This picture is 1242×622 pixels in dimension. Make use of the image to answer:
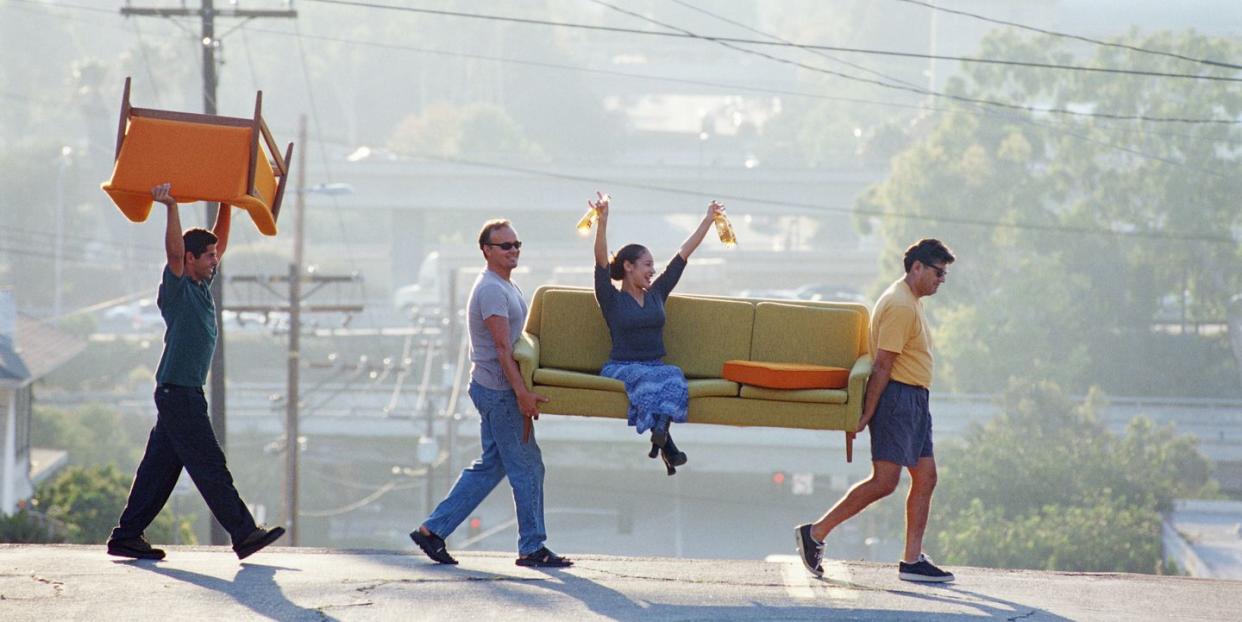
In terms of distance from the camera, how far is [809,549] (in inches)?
394

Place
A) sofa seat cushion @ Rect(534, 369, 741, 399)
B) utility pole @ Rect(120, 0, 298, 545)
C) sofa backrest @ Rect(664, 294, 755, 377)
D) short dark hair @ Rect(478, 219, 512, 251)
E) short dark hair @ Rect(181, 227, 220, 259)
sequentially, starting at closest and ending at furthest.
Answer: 1. short dark hair @ Rect(181, 227, 220, 259)
2. short dark hair @ Rect(478, 219, 512, 251)
3. sofa seat cushion @ Rect(534, 369, 741, 399)
4. sofa backrest @ Rect(664, 294, 755, 377)
5. utility pole @ Rect(120, 0, 298, 545)

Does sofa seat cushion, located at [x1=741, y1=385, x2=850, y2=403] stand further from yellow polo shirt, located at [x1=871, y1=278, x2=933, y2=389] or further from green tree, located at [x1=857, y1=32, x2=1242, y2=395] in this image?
green tree, located at [x1=857, y1=32, x2=1242, y2=395]

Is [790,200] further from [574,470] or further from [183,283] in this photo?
[183,283]

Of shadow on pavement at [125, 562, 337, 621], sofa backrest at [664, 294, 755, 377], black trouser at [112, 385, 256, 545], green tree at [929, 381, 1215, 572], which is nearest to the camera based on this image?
shadow on pavement at [125, 562, 337, 621]

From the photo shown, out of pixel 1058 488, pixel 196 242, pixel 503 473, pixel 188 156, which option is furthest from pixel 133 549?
pixel 1058 488

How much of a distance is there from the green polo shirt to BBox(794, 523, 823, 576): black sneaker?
3.51m

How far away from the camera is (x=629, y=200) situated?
84.0m

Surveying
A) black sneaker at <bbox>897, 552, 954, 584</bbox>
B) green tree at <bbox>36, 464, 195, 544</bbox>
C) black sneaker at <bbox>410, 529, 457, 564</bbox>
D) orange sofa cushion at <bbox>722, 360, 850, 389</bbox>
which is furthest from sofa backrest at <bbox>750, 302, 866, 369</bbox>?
green tree at <bbox>36, 464, 195, 544</bbox>

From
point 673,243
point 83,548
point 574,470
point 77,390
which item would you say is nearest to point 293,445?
point 83,548

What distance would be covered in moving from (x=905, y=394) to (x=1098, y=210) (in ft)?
186

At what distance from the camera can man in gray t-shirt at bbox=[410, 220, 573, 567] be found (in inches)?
385

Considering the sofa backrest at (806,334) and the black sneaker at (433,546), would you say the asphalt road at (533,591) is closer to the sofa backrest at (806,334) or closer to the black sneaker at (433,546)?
the black sneaker at (433,546)

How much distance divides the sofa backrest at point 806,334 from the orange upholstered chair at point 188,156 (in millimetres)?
3365

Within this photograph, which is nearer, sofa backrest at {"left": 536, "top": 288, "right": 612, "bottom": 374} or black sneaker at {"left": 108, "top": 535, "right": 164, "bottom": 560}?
black sneaker at {"left": 108, "top": 535, "right": 164, "bottom": 560}
